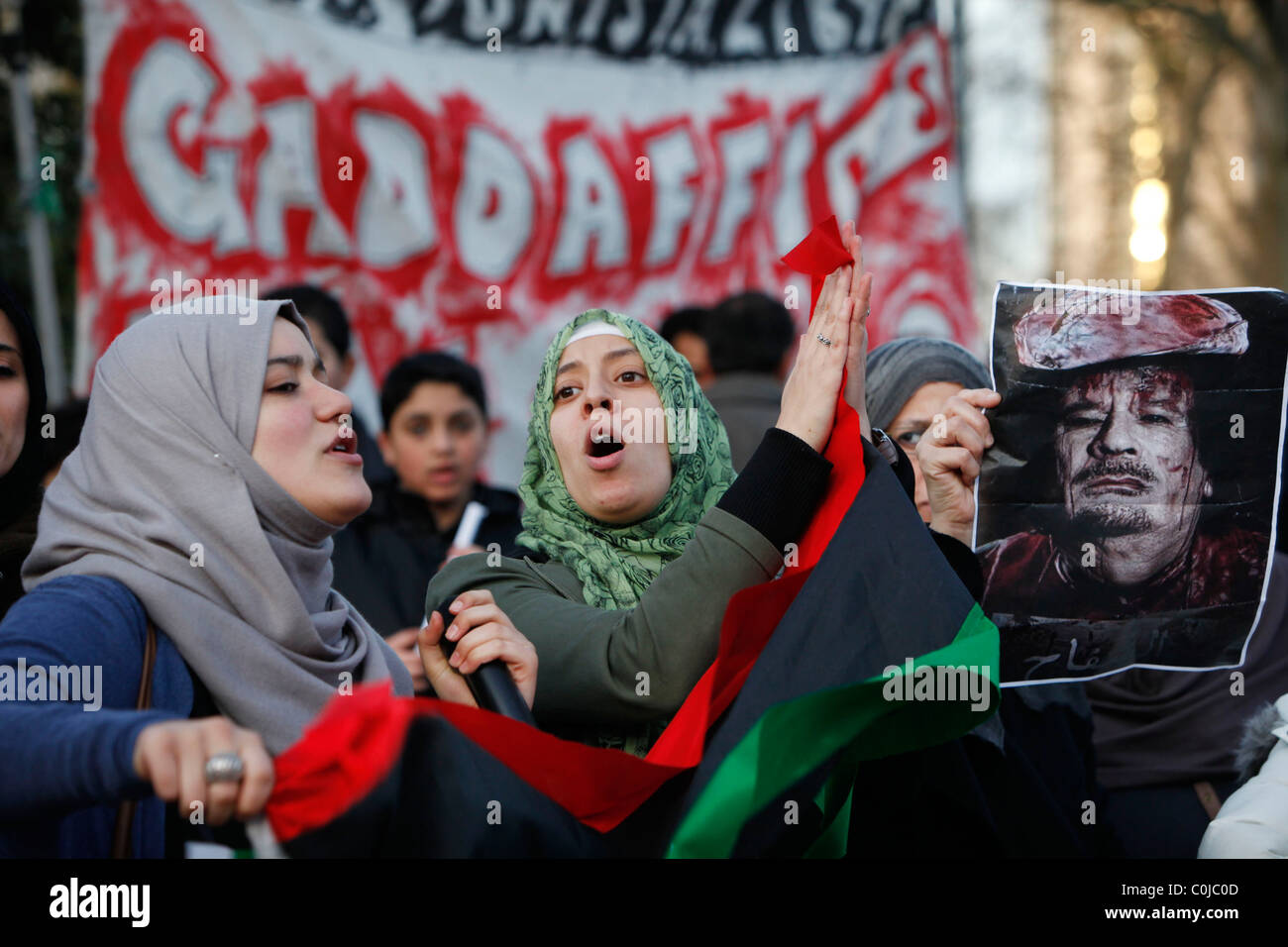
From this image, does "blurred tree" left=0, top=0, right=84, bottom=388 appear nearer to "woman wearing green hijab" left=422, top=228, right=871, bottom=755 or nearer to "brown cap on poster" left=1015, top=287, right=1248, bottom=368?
"woman wearing green hijab" left=422, top=228, right=871, bottom=755

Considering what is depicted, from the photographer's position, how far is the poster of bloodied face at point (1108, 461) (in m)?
2.27

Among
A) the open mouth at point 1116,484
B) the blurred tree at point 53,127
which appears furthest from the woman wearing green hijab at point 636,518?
the blurred tree at point 53,127

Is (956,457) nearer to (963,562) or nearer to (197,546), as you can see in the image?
(963,562)

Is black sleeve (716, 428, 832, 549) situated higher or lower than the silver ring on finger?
higher

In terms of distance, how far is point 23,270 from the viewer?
6.62 metres

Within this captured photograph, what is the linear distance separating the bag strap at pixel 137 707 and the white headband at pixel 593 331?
3.18 feet

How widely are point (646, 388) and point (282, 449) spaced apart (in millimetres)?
689

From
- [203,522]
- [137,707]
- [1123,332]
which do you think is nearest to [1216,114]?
[1123,332]

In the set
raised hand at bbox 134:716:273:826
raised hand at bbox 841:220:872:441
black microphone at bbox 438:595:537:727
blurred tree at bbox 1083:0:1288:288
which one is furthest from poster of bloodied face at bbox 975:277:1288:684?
blurred tree at bbox 1083:0:1288:288

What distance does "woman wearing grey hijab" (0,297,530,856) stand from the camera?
1.77m

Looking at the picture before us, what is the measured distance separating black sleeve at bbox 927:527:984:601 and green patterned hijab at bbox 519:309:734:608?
0.47 metres

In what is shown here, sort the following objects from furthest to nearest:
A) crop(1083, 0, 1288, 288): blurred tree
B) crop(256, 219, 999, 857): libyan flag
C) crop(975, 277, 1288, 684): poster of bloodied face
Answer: crop(1083, 0, 1288, 288): blurred tree
crop(975, 277, 1288, 684): poster of bloodied face
crop(256, 219, 999, 857): libyan flag
